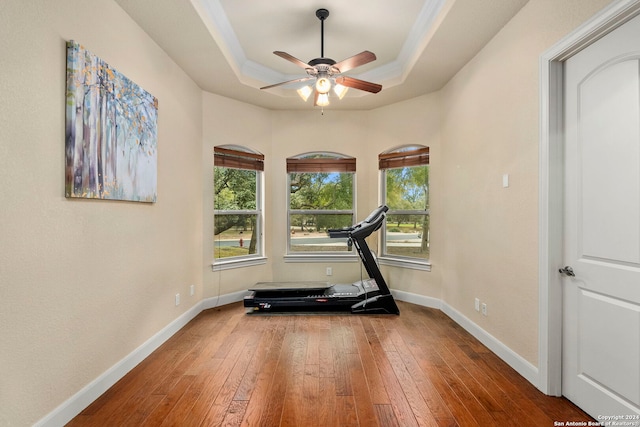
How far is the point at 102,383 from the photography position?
237cm

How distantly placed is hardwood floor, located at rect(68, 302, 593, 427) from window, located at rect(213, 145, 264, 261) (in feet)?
4.61

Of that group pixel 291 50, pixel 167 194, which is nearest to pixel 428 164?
pixel 291 50

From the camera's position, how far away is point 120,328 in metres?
2.61

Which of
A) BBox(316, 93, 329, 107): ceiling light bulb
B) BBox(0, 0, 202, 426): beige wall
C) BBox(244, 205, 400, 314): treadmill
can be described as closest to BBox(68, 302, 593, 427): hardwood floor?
BBox(0, 0, 202, 426): beige wall

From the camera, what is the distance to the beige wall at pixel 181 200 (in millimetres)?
1786

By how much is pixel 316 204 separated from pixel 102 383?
11.4 feet

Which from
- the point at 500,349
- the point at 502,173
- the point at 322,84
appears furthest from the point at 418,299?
the point at 322,84

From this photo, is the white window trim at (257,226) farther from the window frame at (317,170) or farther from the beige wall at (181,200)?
the window frame at (317,170)

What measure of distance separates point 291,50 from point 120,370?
345 cm

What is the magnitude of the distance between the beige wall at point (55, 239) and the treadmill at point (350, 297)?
1450 mm

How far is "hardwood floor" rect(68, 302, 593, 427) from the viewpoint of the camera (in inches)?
81.4

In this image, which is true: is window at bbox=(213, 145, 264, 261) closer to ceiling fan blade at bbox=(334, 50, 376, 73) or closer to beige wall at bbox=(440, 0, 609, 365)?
ceiling fan blade at bbox=(334, 50, 376, 73)

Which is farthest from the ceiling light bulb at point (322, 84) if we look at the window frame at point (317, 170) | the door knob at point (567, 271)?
the door knob at point (567, 271)

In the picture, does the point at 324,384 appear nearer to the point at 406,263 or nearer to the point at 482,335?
the point at 482,335
